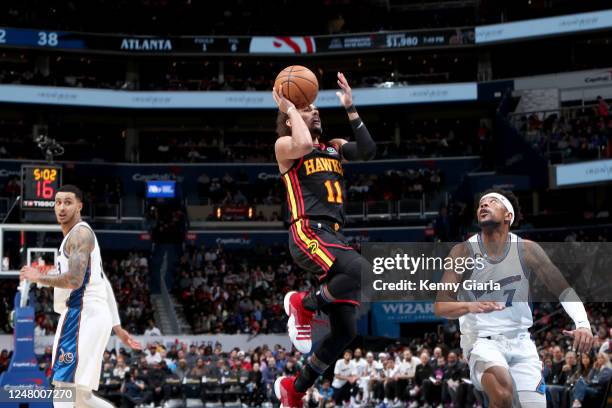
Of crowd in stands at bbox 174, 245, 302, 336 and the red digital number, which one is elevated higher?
the red digital number

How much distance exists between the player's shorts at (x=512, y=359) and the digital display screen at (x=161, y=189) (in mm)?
31880

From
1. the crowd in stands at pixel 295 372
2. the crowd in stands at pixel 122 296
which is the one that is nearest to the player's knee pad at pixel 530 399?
the crowd in stands at pixel 295 372

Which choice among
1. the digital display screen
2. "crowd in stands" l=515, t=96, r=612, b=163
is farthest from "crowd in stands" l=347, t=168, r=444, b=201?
the digital display screen

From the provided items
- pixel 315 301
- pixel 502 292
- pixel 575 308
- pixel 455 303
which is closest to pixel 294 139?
pixel 315 301

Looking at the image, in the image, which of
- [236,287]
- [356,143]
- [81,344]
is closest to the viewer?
[356,143]

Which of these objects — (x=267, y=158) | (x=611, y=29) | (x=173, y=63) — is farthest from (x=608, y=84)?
(x=173, y=63)

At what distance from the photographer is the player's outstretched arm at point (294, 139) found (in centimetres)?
789

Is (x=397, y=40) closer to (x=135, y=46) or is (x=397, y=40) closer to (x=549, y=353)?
(x=135, y=46)

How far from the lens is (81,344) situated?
29.1 ft

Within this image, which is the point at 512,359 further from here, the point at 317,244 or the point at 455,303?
the point at 317,244

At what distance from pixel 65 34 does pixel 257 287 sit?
14769 millimetres

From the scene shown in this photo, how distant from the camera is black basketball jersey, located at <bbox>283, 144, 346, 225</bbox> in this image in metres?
8.28

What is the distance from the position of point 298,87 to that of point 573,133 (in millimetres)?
28107

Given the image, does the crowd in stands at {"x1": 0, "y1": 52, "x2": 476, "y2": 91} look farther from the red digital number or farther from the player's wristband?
the player's wristband
